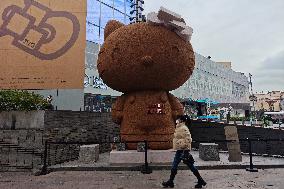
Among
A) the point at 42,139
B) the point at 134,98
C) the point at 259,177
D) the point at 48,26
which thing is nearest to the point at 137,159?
the point at 134,98

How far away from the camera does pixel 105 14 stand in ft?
116

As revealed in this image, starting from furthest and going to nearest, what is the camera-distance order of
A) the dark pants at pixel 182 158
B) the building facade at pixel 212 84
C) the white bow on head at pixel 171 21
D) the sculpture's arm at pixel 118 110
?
the building facade at pixel 212 84
the sculpture's arm at pixel 118 110
the white bow on head at pixel 171 21
the dark pants at pixel 182 158

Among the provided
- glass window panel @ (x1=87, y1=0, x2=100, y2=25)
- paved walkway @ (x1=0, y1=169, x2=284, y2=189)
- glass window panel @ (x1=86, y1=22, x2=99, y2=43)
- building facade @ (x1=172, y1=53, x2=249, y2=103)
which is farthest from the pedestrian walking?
building facade @ (x1=172, y1=53, x2=249, y2=103)

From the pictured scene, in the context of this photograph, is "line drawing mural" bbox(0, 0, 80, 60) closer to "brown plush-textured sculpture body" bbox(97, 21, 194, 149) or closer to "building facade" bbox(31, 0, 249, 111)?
"building facade" bbox(31, 0, 249, 111)

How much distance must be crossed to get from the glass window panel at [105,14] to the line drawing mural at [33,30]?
15532 millimetres

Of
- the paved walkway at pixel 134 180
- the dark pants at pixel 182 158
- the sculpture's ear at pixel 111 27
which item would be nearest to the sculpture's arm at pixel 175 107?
the paved walkway at pixel 134 180

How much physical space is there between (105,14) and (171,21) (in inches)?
1079

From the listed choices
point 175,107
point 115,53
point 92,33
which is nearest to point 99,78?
point 92,33

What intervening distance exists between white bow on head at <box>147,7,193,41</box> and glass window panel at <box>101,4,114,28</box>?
26338 millimetres

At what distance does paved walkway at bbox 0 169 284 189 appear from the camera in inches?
272

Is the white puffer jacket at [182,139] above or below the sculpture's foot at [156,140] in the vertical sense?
above

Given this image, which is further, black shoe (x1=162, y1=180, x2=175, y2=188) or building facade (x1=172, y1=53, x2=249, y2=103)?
building facade (x1=172, y1=53, x2=249, y2=103)

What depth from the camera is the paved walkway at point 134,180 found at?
6.90 metres

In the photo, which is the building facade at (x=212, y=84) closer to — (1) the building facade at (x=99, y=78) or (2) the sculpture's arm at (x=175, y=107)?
(1) the building facade at (x=99, y=78)
